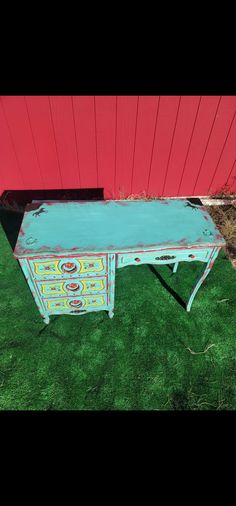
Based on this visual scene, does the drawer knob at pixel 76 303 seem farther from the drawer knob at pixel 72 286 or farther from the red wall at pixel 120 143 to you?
the red wall at pixel 120 143

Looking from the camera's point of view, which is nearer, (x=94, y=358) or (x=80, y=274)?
(x=80, y=274)

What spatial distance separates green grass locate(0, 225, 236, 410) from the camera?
2.39m

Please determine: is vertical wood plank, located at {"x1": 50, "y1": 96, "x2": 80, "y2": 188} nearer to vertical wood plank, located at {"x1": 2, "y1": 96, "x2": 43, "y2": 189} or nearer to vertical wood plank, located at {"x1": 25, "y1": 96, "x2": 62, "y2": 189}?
vertical wood plank, located at {"x1": 25, "y1": 96, "x2": 62, "y2": 189}

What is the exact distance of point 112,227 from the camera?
7.31ft

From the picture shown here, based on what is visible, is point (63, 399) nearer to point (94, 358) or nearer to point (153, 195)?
point (94, 358)

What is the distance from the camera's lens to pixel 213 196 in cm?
420

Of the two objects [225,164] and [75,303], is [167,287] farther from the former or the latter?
[225,164]

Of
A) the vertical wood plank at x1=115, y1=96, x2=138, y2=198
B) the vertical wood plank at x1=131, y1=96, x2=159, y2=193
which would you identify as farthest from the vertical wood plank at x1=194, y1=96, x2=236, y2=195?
the vertical wood plank at x1=115, y1=96, x2=138, y2=198

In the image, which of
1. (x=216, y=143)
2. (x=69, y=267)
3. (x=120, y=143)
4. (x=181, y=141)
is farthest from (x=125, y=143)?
(x=69, y=267)

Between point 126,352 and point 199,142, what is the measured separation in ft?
9.16

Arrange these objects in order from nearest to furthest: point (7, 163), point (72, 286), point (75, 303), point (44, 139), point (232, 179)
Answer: point (72, 286), point (75, 303), point (44, 139), point (7, 163), point (232, 179)

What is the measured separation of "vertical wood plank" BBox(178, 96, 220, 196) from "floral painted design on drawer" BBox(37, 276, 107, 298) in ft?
7.67
